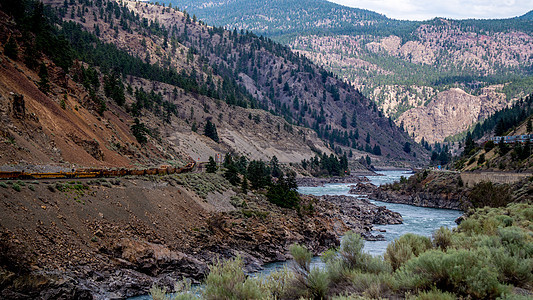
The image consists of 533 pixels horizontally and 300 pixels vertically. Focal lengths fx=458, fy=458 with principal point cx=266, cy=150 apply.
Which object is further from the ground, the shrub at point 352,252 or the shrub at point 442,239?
the shrub at point 352,252

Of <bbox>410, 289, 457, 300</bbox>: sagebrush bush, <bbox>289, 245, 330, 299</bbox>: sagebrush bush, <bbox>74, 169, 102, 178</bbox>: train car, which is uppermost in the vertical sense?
<bbox>410, 289, 457, 300</bbox>: sagebrush bush

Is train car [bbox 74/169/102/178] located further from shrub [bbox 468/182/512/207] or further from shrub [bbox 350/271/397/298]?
shrub [bbox 468/182/512/207]

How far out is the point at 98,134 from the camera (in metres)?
53.2

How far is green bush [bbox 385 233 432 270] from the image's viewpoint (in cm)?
1648

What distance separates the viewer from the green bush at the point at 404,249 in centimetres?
1648

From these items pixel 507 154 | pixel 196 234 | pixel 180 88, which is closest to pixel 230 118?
pixel 180 88

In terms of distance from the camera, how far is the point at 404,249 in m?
17.0

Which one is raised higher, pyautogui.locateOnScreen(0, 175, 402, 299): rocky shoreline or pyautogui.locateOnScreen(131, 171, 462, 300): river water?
→ pyautogui.locateOnScreen(0, 175, 402, 299): rocky shoreline

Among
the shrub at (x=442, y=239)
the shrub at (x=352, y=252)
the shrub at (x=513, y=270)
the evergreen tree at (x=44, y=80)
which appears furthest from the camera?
the evergreen tree at (x=44, y=80)

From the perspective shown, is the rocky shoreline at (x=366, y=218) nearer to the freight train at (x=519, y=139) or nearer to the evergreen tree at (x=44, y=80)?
the freight train at (x=519, y=139)

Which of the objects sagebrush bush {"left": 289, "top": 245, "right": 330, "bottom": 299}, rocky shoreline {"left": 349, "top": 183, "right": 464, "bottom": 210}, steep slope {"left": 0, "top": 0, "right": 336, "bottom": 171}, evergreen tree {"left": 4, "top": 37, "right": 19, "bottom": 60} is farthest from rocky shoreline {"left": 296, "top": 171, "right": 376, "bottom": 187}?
sagebrush bush {"left": 289, "top": 245, "right": 330, "bottom": 299}

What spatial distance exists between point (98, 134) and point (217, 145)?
63.0m

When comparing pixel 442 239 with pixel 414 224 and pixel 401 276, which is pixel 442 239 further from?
pixel 414 224

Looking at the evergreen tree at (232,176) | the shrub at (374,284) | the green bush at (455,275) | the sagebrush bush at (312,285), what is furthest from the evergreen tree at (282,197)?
the green bush at (455,275)
